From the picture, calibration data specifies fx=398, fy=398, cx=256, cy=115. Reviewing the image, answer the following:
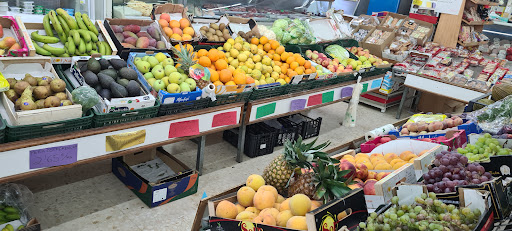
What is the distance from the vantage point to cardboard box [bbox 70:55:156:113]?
292 cm

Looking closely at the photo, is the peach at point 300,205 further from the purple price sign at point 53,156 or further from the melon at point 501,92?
the melon at point 501,92

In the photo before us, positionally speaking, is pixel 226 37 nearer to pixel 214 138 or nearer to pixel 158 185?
pixel 214 138

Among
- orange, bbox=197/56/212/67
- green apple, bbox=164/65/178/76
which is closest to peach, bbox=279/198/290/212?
green apple, bbox=164/65/178/76

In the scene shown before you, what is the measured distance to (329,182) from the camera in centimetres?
202

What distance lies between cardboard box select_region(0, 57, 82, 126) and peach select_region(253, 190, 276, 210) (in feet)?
4.90

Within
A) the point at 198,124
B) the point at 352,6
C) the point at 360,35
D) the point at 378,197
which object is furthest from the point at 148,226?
the point at 352,6

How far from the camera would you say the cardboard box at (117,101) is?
9.57 ft

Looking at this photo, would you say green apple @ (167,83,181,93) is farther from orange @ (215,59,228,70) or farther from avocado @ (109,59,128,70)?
orange @ (215,59,228,70)

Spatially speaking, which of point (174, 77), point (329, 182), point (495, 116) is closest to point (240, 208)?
point (329, 182)

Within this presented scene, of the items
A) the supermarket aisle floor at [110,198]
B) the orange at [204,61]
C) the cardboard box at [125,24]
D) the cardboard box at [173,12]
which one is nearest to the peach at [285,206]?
the supermarket aisle floor at [110,198]

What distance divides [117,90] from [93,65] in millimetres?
373

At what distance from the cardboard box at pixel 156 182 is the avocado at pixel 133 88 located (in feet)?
2.30

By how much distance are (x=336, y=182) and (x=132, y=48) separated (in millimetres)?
2512

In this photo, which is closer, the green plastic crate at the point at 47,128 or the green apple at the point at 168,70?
the green plastic crate at the point at 47,128
